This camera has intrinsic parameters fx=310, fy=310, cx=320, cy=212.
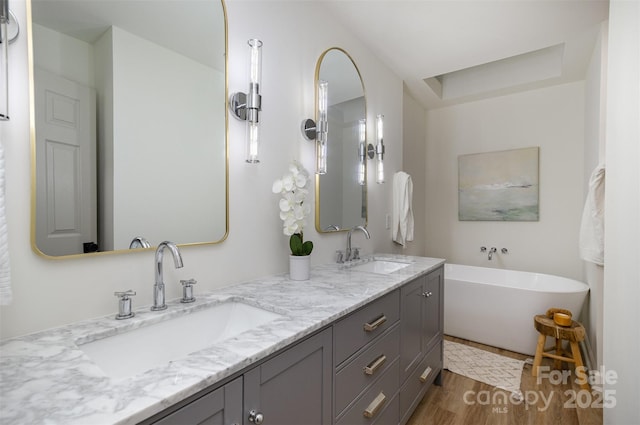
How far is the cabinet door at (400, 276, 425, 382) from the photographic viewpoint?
63.6 inches

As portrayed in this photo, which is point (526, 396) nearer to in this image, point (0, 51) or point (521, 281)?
point (521, 281)

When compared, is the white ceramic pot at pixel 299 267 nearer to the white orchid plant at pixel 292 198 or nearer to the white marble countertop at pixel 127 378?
the white orchid plant at pixel 292 198

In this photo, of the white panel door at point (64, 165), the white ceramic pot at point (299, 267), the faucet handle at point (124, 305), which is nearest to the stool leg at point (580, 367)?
the white ceramic pot at point (299, 267)

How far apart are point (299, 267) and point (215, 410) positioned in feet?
2.93

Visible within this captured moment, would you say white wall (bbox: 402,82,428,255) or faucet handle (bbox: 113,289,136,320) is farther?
white wall (bbox: 402,82,428,255)

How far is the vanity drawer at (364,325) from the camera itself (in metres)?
1.11

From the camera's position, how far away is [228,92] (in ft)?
Result: 4.53

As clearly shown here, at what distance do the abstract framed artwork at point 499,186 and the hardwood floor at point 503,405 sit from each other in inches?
71.3

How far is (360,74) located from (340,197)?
1020 millimetres

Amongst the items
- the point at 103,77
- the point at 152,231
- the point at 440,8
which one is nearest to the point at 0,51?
the point at 103,77

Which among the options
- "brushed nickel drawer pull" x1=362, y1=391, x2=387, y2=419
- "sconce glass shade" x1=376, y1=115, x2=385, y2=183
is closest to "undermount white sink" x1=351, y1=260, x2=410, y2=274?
"sconce glass shade" x1=376, y1=115, x2=385, y2=183

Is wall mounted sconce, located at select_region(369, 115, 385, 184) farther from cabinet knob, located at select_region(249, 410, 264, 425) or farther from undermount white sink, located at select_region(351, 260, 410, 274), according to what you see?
cabinet knob, located at select_region(249, 410, 264, 425)

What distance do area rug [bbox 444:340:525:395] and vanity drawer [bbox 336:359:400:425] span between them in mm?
1105

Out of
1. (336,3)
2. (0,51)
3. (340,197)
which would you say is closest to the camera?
(0,51)
